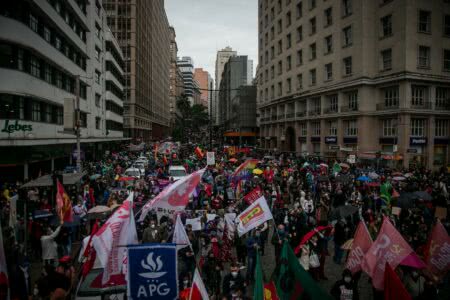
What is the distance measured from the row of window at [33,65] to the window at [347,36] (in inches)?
1218

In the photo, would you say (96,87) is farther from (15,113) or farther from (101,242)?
(101,242)

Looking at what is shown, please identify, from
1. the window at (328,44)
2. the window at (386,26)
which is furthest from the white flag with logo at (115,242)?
the window at (328,44)

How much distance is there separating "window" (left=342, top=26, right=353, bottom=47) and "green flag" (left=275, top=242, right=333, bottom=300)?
3686 cm

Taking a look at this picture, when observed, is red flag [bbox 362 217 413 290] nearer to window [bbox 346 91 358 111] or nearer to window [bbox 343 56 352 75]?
window [bbox 346 91 358 111]

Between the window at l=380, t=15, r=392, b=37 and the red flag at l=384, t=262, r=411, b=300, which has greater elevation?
the window at l=380, t=15, r=392, b=37

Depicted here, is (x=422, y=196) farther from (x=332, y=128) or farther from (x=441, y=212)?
(x=332, y=128)

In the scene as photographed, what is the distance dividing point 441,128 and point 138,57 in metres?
61.6

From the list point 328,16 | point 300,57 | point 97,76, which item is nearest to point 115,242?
point 97,76

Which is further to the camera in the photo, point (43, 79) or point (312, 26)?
point (312, 26)

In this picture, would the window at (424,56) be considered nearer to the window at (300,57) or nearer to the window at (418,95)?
the window at (418,95)

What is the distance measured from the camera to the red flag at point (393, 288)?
5.43 metres

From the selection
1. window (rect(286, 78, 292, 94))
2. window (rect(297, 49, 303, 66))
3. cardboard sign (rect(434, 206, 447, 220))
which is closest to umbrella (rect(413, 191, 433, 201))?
cardboard sign (rect(434, 206, 447, 220))

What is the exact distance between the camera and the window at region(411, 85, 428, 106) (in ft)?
109

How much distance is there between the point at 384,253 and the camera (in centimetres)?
718
